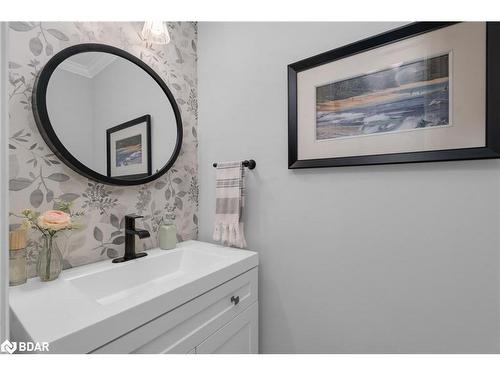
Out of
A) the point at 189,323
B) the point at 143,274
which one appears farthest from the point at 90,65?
the point at 189,323

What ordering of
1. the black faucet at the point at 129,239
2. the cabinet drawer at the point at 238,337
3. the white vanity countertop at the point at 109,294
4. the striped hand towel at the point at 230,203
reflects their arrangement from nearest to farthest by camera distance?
the white vanity countertop at the point at 109,294
the cabinet drawer at the point at 238,337
the black faucet at the point at 129,239
the striped hand towel at the point at 230,203

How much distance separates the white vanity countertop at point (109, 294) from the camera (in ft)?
1.86

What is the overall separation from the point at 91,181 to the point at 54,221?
261 mm

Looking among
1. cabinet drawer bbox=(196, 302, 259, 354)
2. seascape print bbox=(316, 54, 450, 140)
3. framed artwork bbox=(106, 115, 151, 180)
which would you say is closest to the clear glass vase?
framed artwork bbox=(106, 115, 151, 180)

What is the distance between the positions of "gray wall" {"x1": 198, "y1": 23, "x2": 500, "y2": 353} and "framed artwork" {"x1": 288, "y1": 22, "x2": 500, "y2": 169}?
6 centimetres

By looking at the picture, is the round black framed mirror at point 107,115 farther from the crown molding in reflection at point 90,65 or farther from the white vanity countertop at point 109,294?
the white vanity countertop at point 109,294

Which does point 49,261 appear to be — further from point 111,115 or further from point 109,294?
point 111,115

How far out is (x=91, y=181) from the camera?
3.35ft

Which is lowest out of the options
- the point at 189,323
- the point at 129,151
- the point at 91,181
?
the point at 189,323

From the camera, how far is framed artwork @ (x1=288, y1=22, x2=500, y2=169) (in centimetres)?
75

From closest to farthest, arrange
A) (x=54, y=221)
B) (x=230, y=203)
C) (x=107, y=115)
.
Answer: (x=54, y=221), (x=107, y=115), (x=230, y=203)

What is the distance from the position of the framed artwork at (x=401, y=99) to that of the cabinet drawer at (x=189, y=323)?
0.62 meters

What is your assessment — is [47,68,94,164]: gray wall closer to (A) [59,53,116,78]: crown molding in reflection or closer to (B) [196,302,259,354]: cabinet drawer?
(A) [59,53,116,78]: crown molding in reflection

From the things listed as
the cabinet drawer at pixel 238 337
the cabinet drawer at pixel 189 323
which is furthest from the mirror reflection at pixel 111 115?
the cabinet drawer at pixel 238 337
